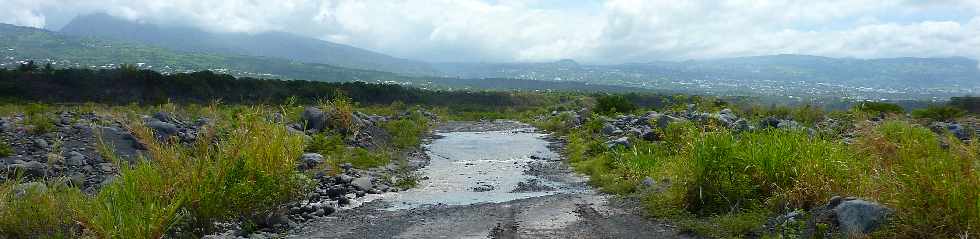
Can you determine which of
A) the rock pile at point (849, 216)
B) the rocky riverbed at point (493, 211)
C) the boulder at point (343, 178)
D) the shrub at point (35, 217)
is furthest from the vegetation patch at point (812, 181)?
the shrub at point (35, 217)

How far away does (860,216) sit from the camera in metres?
7.93

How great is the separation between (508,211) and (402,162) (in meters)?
9.96

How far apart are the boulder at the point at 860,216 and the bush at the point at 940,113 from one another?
118 feet

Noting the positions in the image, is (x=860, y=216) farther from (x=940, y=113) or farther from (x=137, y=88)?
(x=137, y=88)

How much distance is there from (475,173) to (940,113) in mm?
34049

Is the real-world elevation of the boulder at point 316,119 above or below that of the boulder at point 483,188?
above

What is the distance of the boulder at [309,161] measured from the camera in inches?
680

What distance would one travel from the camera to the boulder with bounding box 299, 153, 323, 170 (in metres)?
17.3

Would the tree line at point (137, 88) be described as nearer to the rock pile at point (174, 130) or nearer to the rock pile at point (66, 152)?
the rock pile at point (174, 130)

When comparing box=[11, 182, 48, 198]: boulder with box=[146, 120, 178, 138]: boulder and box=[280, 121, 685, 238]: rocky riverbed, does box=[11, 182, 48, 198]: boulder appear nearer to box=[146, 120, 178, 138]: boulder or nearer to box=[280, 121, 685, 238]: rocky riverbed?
box=[280, 121, 685, 238]: rocky riverbed

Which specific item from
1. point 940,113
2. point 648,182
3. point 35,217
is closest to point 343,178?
point 648,182

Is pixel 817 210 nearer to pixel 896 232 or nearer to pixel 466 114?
pixel 896 232

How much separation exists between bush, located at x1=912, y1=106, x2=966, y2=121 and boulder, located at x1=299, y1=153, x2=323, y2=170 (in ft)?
117

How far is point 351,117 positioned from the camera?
2783cm
